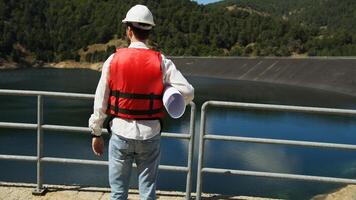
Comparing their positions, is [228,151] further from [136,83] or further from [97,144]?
[136,83]

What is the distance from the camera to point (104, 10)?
147m

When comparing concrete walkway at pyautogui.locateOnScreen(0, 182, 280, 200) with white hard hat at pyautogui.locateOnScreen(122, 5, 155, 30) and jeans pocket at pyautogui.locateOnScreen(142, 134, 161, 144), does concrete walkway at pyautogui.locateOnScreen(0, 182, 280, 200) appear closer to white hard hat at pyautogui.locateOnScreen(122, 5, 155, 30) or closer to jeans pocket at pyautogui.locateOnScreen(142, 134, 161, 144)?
jeans pocket at pyautogui.locateOnScreen(142, 134, 161, 144)

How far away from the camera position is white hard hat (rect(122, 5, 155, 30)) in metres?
3.20

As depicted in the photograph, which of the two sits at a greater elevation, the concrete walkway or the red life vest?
the red life vest

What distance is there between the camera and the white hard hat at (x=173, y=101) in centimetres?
326

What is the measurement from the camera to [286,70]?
6188 centimetres

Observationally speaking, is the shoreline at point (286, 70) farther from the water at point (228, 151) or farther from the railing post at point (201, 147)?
the railing post at point (201, 147)

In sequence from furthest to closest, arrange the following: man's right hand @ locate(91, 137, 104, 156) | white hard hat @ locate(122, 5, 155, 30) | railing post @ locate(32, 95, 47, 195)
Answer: railing post @ locate(32, 95, 47, 195) → man's right hand @ locate(91, 137, 104, 156) → white hard hat @ locate(122, 5, 155, 30)

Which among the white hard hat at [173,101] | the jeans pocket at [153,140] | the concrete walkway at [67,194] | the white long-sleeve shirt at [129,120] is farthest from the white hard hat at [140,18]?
the concrete walkway at [67,194]

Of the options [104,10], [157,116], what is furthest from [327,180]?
[104,10]

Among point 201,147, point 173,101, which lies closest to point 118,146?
point 173,101

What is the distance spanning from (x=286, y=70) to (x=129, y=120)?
199 ft

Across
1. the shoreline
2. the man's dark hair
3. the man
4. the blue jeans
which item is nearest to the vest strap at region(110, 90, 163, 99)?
the man

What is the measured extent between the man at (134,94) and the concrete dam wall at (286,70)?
4693 centimetres
